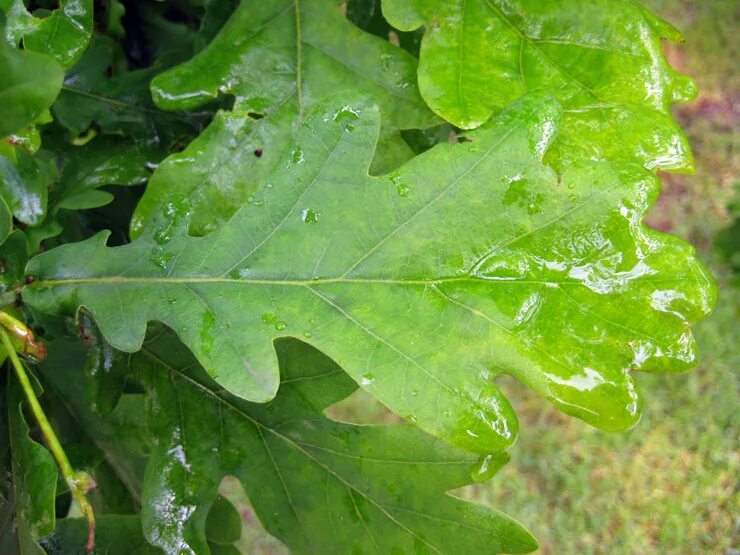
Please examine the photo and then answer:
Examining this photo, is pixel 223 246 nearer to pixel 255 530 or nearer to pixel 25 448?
pixel 25 448

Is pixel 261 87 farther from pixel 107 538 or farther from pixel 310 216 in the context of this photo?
pixel 107 538

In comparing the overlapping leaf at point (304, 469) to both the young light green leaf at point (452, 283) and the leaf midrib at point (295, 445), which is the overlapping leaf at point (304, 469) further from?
the young light green leaf at point (452, 283)

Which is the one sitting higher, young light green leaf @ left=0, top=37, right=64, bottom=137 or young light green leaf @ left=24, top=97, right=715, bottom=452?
young light green leaf @ left=0, top=37, right=64, bottom=137

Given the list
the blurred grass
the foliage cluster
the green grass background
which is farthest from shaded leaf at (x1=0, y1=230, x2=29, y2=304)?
the blurred grass

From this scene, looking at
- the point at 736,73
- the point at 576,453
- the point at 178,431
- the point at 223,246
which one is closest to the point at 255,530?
the point at 576,453

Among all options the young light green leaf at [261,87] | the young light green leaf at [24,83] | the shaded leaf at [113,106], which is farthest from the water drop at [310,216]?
the shaded leaf at [113,106]

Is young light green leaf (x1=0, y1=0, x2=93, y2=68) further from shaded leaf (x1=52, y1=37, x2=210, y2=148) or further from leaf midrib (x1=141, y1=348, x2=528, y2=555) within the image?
leaf midrib (x1=141, y1=348, x2=528, y2=555)
